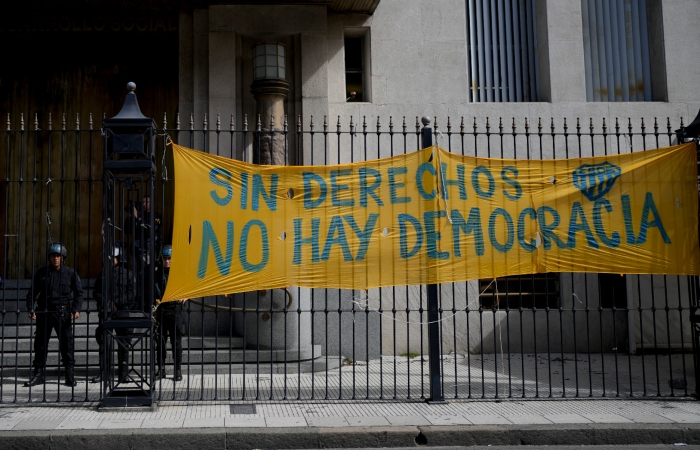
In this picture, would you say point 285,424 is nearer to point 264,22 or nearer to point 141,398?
point 141,398

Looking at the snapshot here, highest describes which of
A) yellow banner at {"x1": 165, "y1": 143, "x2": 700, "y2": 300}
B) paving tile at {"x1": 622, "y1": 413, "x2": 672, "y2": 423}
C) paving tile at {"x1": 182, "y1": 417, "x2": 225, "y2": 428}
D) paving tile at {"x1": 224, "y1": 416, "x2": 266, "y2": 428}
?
yellow banner at {"x1": 165, "y1": 143, "x2": 700, "y2": 300}

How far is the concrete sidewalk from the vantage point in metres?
6.71

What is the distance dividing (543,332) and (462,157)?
5.23 m

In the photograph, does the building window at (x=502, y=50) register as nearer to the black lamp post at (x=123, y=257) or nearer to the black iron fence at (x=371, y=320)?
the black iron fence at (x=371, y=320)

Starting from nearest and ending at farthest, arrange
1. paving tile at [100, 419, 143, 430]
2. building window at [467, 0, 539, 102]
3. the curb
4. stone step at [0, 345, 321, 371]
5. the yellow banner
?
the curb < paving tile at [100, 419, 143, 430] < the yellow banner < stone step at [0, 345, 321, 371] < building window at [467, 0, 539, 102]

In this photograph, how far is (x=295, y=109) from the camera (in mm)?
12617

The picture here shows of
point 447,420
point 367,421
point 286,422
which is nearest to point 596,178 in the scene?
point 447,420

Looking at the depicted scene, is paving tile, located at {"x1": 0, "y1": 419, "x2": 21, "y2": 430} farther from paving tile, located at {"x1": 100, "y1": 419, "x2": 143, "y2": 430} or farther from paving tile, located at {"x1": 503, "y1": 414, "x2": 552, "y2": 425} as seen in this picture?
paving tile, located at {"x1": 503, "y1": 414, "x2": 552, "y2": 425}

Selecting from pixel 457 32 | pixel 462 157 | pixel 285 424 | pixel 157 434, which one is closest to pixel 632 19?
pixel 457 32

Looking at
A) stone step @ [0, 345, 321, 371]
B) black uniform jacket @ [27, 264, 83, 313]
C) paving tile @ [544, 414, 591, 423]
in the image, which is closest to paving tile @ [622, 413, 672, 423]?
paving tile @ [544, 414, 591, 423]

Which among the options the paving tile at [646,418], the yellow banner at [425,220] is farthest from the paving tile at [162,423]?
the paving tile at [646,418]

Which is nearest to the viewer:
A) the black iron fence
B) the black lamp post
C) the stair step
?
the black lamp post

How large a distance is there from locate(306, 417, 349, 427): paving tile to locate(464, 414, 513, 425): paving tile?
1.25m

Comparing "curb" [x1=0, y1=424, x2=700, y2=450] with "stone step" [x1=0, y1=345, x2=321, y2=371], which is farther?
"stone step" [x1=0, y1=345, x2=321, y2=371]
